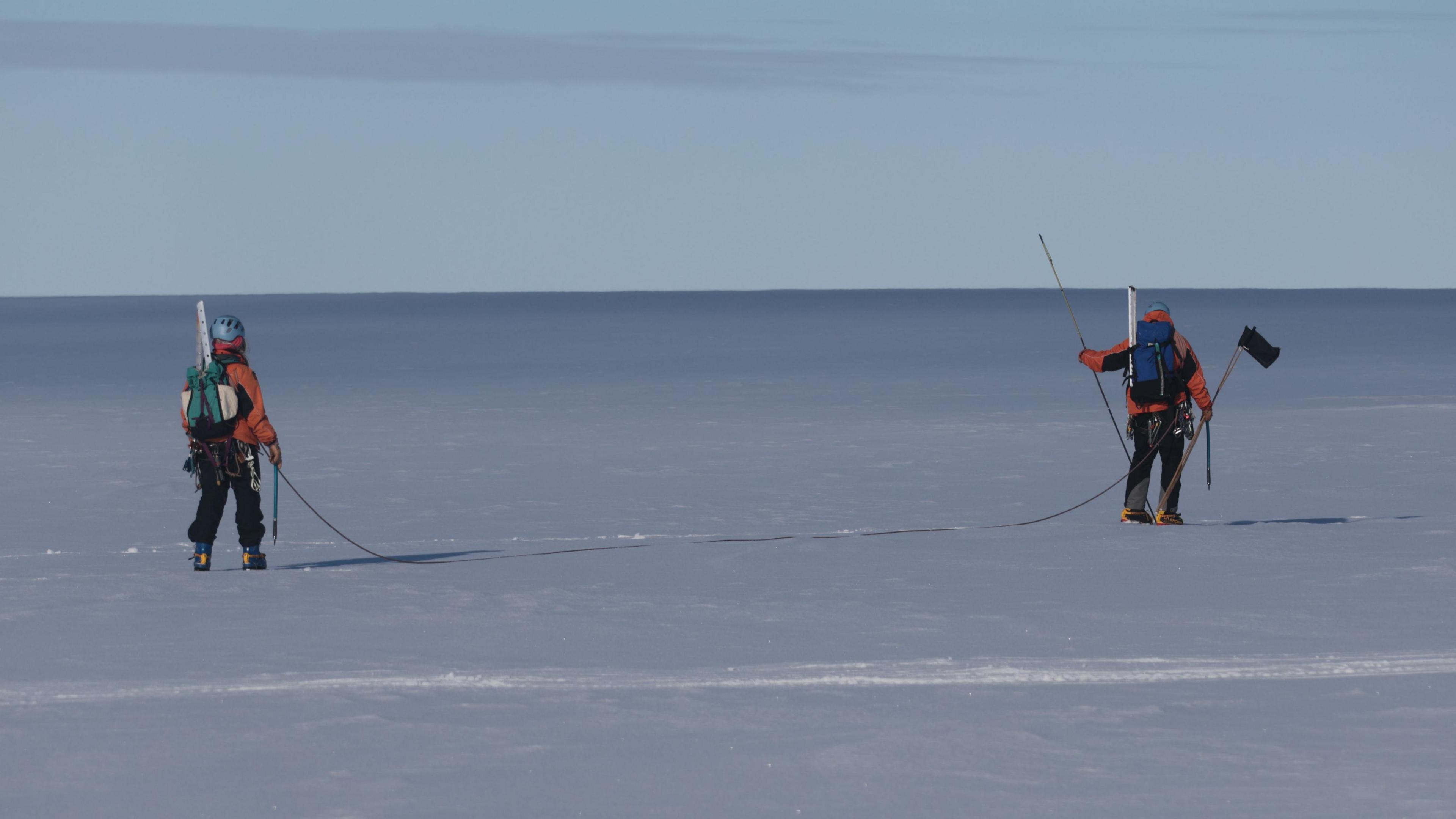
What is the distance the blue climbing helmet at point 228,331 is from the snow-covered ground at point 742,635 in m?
1.35

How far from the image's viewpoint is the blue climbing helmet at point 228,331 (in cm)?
934

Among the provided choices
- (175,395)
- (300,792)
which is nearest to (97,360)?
(175,395)

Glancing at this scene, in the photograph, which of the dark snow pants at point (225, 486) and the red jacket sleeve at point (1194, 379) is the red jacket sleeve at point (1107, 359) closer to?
the red jacket sleeve at point (1194, 379)

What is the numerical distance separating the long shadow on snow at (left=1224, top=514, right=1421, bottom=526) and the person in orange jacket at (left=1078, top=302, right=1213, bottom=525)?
0.58 m

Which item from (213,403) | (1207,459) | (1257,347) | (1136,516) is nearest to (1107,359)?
(1136,516)

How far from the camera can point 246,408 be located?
9445mm

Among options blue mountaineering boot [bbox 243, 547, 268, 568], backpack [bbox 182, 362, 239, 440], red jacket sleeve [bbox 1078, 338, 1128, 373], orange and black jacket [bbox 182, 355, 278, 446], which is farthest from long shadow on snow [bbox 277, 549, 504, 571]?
red jacket sleeve [bbox 1078, 338, 1128, 373]

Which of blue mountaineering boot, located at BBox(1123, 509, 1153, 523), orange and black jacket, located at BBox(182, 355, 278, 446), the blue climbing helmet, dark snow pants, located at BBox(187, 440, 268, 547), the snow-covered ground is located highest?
the blue climbing helmet

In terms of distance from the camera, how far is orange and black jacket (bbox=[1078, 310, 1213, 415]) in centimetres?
1123

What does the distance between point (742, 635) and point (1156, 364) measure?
479 centimetres

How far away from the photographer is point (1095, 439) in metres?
19.4

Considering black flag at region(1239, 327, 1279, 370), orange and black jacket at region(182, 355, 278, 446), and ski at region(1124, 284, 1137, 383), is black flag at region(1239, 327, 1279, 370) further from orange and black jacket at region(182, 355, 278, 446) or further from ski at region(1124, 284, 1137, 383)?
orange and black jacket at region(182, 355, 278, 446)

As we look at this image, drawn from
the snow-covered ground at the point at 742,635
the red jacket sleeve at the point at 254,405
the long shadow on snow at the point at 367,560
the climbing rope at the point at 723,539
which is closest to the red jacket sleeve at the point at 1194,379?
the climbing rope at the point at 723,539

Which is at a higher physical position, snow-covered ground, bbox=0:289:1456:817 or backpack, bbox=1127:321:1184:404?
backpack, bbox=1127:321:1184:404
